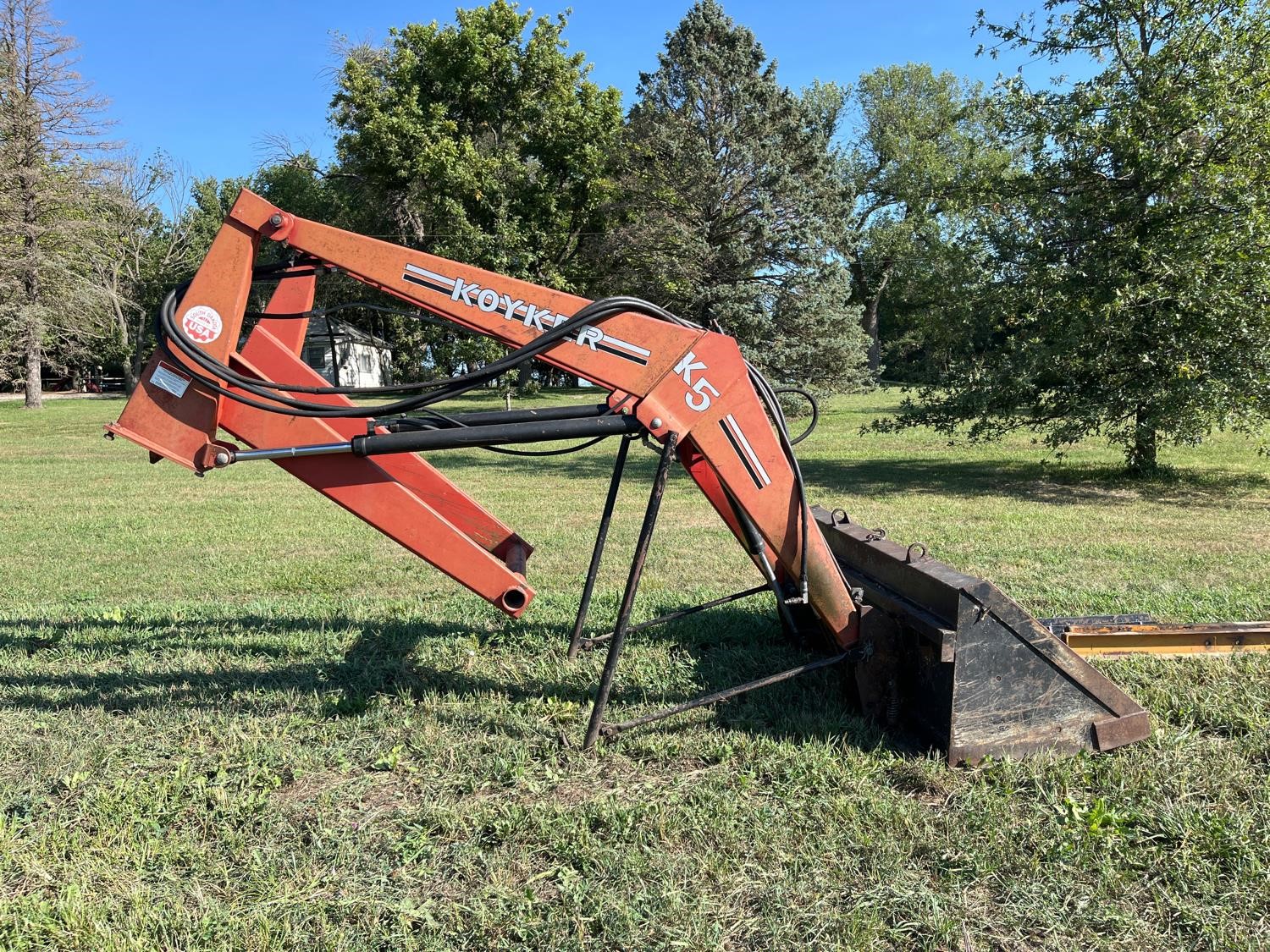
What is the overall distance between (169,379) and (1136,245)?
10712 mm

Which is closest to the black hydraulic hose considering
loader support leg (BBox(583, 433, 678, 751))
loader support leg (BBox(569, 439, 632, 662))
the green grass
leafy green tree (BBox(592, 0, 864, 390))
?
loader support leg (BBox(583, 433, 678, 751))

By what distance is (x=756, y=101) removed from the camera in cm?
2177

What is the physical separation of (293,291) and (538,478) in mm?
10137

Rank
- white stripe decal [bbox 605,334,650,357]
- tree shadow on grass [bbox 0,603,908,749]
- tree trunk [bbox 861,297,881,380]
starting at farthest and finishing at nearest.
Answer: tree trunk [bbox 861,297,881,380]
tree shadow on grass [bbox 0,603,908,749]
white stripe decal [bbox 605,334,650,357]

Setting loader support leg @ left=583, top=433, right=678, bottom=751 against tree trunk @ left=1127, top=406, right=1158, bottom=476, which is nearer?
loader support leg @ left=583, top=433, right=678, bottom=751

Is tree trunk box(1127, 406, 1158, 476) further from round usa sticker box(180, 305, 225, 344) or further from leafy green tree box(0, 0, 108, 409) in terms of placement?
leafy green tree box(0, 0, 108, 409)

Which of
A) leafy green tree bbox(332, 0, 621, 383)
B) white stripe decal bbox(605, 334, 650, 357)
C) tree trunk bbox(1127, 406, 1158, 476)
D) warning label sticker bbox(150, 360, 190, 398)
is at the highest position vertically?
leafy green tree bbox(332, 0, 621, 383)

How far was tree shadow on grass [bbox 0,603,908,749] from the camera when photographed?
436 cm

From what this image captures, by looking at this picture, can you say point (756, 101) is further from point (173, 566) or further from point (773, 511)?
point (773, 511)

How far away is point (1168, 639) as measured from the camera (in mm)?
4715

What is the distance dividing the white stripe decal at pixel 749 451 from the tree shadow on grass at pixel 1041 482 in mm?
8236

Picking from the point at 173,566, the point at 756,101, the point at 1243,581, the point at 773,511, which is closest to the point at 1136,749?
the point at 773,511

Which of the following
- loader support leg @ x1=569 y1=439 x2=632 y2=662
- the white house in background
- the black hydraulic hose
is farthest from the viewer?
the white house in background

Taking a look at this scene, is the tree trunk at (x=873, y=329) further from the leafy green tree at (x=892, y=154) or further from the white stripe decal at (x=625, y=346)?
the white stripe decal at (x=625, y=346)
